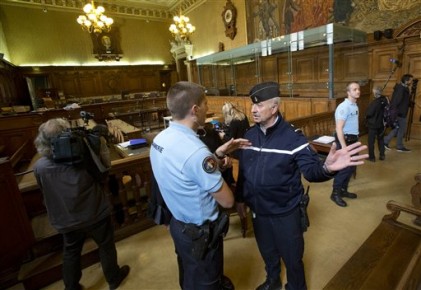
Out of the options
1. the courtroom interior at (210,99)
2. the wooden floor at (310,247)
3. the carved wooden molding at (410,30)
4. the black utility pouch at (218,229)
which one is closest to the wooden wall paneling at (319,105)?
the courtroom interior at (210,99)

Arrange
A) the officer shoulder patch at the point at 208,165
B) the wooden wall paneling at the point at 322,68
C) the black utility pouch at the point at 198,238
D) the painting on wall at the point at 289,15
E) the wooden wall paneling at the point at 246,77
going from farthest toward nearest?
the wooden wall paneling at the point at 246,77, the wooden wall paneling at the point at 322,68, the painting on wall at the point at 289,15, the black utility pouch at the point at 198,238, the officer shoulder patch at the point at 208,165

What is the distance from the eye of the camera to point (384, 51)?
6.20 metres

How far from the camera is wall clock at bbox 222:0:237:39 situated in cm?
1084


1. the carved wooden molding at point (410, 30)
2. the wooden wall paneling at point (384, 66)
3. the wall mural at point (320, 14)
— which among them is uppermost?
the wall mural at point (320, 14)

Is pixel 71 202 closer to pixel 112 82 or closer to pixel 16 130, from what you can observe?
pixel 16 130

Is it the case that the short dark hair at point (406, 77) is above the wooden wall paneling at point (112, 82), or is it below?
below

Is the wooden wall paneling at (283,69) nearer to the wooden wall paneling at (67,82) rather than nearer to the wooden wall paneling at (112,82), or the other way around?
the wooden wall paneling at (112,82)

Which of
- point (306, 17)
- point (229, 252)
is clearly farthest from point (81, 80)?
point (229, 252)

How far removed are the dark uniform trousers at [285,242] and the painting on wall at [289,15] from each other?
24.9ft

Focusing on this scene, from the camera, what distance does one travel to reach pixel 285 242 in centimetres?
163

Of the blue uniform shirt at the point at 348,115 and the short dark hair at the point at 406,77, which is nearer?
the blue uniform shirt at the point at 348,115

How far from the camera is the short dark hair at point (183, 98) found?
4.06ft

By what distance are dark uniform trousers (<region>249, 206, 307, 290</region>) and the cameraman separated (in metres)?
1.27

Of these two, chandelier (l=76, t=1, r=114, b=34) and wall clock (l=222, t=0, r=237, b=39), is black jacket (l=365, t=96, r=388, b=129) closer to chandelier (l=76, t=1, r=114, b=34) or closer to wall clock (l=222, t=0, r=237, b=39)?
wall clock (l=222, t=0, r=237, b=39)
